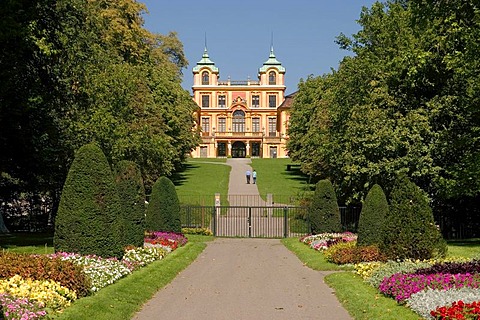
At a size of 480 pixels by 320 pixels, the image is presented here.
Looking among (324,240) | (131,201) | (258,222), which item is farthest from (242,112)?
(131,201)

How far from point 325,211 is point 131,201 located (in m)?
9.85

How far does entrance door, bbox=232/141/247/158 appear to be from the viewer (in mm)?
88625

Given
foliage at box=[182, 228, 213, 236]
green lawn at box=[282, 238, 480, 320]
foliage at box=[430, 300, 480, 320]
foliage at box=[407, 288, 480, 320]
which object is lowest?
foliage at box=[182, 228, 213, 236]

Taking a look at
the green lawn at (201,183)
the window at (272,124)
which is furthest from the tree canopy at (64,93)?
the window at (272,124)

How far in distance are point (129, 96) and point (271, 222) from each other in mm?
10209

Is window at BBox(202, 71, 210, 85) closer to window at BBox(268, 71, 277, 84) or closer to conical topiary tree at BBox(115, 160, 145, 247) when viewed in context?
window at BBox(268, 71, 277, 84)

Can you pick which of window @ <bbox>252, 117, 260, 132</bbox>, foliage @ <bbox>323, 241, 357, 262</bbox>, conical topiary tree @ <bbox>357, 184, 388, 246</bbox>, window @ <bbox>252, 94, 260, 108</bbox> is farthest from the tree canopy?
window @ <bbox>252, 94, 260, 108</bbox>

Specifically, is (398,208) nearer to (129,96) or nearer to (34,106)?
(34,106)

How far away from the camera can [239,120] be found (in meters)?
90.1

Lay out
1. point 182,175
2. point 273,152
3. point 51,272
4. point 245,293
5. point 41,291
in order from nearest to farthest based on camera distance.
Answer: point 41,291
point 51,272
point 245,293
point 182,175
point 273,152

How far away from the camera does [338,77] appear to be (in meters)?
32.0

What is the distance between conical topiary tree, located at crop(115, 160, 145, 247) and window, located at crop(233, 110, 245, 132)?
231 feet

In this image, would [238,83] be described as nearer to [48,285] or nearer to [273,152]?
[273,152]

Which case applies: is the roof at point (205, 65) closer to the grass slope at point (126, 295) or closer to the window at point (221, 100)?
the window at point (221, 100)
